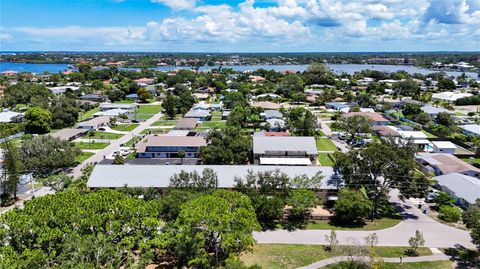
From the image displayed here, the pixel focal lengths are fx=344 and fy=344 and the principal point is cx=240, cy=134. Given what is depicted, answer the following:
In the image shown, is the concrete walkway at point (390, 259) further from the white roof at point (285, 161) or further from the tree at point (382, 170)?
the white roof at point (285, 161)

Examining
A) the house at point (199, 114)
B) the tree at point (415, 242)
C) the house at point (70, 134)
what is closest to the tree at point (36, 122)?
A: the house at point (70, 134)

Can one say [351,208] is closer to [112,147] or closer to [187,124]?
[112,147]

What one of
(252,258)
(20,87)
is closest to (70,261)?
(252,258)

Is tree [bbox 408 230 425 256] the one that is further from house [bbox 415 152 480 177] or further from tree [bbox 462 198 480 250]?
house [bbox 415 152 480 177]

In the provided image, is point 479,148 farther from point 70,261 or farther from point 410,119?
point 70,261

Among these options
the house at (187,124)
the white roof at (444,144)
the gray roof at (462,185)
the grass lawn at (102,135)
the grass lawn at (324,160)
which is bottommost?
the grass lawn at (324,160)

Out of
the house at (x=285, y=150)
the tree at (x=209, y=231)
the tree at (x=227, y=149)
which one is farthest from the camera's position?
the house at (x=285, y=150)

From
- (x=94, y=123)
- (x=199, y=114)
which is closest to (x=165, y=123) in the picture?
(x=199, y=114)
